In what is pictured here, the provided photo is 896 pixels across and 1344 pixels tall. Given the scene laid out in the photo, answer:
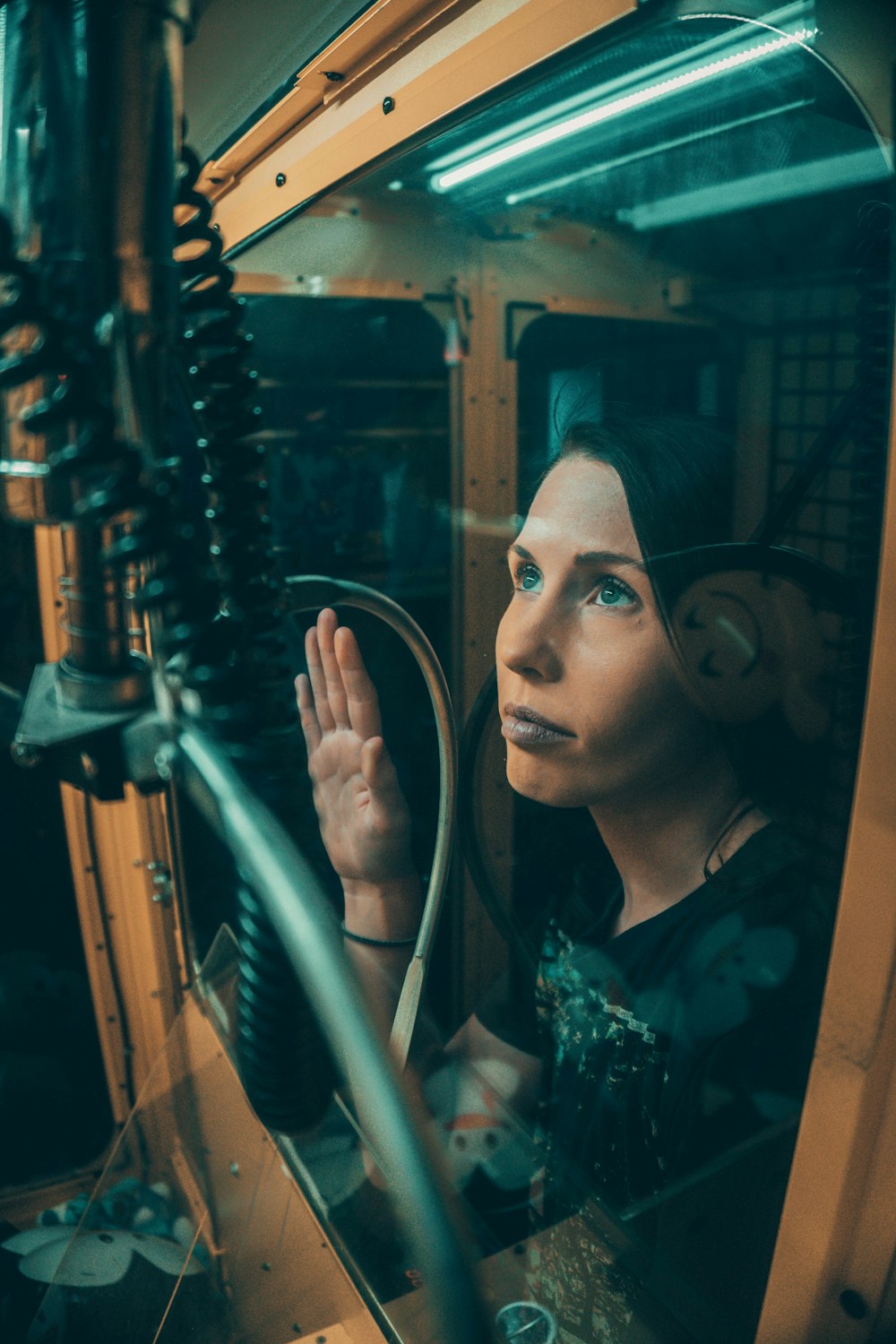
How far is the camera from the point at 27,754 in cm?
82

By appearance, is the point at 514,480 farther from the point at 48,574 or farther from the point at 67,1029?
the point at 67,1029

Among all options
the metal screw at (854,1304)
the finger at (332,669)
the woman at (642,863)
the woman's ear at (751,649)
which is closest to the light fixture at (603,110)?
the woman at (642,863)

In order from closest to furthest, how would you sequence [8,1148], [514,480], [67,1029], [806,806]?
[806,806]
[514,480]
[8,1148]
[67,1029]

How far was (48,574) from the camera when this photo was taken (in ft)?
7.86

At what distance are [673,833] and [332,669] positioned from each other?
67 cm

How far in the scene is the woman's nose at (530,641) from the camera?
0.94m

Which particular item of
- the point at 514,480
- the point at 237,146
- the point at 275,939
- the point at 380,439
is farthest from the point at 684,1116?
the point at 237,146

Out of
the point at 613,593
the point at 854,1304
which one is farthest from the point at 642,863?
A: the point at 854,1304

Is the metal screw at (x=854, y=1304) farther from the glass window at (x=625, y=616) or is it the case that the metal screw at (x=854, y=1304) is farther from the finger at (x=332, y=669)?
the finger at (x=332, y=669)

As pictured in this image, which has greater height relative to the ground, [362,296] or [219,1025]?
[362,296]

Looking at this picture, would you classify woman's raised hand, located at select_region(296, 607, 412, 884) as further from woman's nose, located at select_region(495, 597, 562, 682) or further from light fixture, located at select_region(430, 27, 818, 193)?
light fixture, located at select_region(430, 27, 818, 193)

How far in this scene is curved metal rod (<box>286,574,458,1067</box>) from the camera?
1186mm

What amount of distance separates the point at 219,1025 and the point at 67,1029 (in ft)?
Result: 3.38

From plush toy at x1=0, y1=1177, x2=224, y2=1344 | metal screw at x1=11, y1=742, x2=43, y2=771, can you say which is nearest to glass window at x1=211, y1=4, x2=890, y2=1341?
plush toy at x1=0, y1=1177, x2=224, y2=1344
